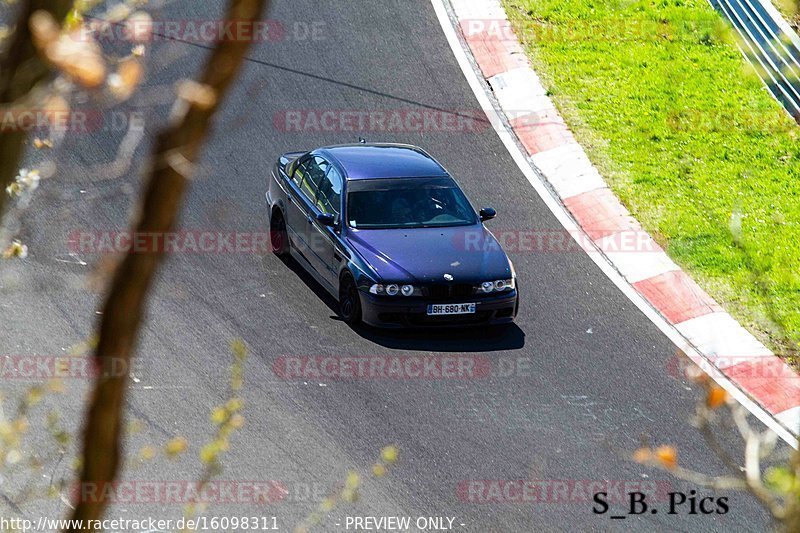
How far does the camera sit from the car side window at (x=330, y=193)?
1223cm

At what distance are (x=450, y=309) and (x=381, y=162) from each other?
7.27ft

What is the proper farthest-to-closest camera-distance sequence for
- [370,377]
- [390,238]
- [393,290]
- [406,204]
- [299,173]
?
[299,173] < [406,204] < [390,238] < [393,290] < [370,377]

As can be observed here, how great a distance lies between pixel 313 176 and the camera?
42.0 ft

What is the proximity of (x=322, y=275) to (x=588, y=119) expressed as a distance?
214 inches

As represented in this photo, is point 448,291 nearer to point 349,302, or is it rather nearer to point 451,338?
point 451,338

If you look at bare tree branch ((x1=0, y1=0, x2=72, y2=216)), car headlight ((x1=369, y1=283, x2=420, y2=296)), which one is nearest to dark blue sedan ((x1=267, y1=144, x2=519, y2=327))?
car headlight ((x1=369, y1=283, x2=420, y2=296))

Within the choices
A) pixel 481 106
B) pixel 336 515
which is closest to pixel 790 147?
pixel 481 106

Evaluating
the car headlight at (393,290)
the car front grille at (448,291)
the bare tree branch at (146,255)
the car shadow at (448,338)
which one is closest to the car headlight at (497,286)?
the car front grille at (448,291)

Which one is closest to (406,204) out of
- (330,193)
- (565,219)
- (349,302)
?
(330,193)

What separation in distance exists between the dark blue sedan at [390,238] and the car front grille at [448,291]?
10 mm

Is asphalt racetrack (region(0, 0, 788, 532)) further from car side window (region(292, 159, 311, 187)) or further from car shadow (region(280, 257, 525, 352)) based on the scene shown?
car side window (region(292, 159, 311, 187))

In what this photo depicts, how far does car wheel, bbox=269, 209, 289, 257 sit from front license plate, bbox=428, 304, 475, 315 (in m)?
2.41

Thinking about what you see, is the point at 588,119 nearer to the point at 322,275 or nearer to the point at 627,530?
the point at 322,275

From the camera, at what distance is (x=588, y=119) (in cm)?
1571
